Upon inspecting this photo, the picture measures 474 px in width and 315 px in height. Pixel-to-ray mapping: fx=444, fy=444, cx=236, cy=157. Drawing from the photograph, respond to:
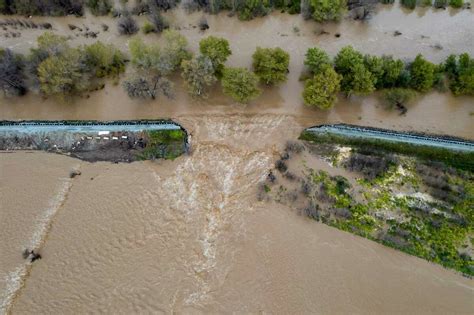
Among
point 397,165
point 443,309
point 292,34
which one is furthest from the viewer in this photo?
point 292,34

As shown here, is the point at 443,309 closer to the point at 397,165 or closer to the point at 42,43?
the point at 397,165

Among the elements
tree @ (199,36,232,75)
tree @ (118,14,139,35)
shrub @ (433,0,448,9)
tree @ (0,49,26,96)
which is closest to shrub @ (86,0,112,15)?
tree @ (118,14,139,35)

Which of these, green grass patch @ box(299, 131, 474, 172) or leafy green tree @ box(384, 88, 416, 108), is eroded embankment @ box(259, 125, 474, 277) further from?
leafy green tree @ box(384, 88, 416, 108)

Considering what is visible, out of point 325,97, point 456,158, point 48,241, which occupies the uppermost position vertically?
point 325,97

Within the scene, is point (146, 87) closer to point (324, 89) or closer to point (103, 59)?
point (103, 59)

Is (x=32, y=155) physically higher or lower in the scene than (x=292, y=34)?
lower

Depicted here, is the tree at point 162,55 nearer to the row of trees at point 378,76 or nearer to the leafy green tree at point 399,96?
the row of trees at point 378,76

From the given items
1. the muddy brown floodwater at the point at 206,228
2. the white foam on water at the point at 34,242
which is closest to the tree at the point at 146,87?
the muddy brown floodwater at the point at 206,228

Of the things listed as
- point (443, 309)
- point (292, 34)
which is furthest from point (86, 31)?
point (443, 309)
